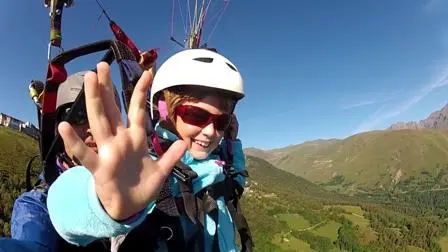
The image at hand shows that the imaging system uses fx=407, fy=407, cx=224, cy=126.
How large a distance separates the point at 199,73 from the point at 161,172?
1.43m

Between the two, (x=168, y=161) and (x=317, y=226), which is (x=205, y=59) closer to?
(x=168, y=161)

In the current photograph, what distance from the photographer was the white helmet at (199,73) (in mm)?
3098

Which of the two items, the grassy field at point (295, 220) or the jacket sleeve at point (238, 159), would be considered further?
the grassy field at point (295, 220)

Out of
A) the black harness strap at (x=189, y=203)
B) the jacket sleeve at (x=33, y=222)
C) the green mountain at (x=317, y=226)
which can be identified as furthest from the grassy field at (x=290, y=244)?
the jacket sleeve at (x=33, y=222)

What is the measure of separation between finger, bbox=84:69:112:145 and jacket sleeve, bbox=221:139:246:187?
269 centimetres

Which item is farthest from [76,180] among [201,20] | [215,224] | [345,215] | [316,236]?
[345,215]

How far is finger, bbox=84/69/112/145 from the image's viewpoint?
168cm

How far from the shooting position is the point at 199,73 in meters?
3.12

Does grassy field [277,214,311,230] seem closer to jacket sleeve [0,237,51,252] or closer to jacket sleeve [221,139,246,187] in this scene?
jacket sleeve [221,139,246,187]

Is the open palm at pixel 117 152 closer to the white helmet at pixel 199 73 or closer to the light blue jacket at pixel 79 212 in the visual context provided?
the light blue jacket at pixel 79 212

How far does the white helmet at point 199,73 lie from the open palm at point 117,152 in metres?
1.32

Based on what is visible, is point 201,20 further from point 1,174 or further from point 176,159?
point 1,174

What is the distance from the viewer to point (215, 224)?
119 inches

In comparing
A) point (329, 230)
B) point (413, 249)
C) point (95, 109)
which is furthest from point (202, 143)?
point (329, 230)
